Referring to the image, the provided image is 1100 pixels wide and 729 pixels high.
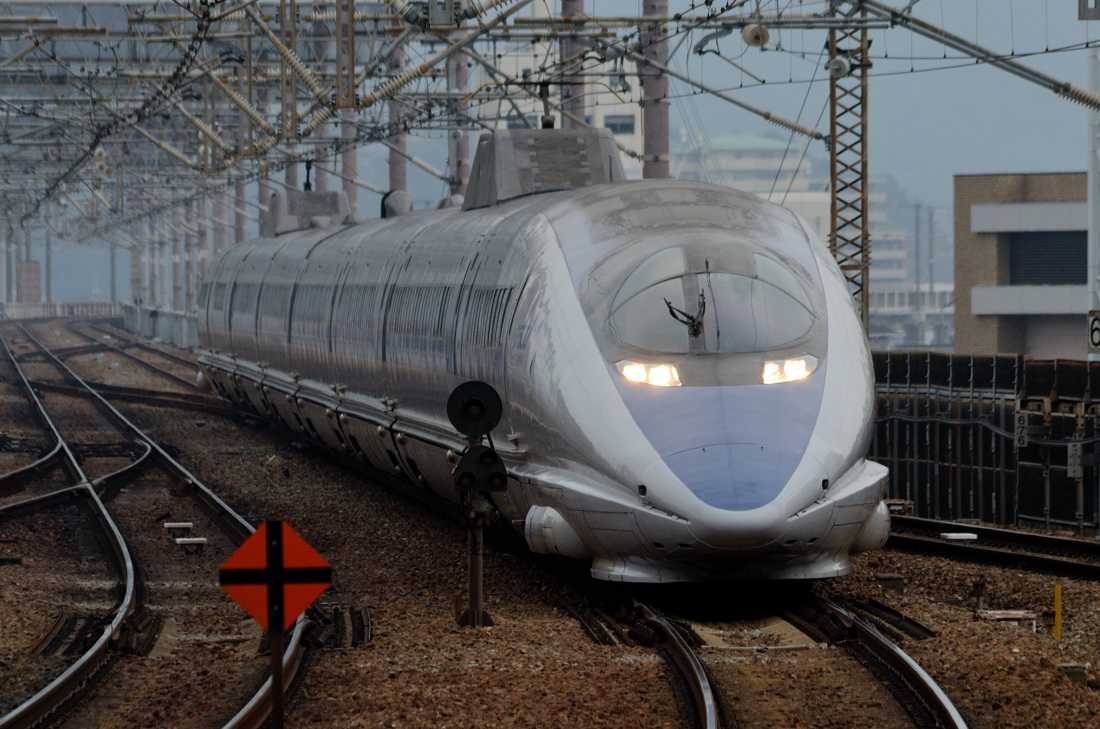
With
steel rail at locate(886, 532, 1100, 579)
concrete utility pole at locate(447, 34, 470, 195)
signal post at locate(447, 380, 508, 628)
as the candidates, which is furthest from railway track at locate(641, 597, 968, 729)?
concrete utility pole at locate(447, 34, 470, 195)

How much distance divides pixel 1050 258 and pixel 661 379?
48.7 meters

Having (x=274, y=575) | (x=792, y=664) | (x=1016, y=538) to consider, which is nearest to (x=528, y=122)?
(x=1016, y=538)

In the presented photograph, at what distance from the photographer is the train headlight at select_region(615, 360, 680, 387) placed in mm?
12117

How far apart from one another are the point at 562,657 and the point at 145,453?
56.4 feet

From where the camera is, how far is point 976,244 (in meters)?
57.6

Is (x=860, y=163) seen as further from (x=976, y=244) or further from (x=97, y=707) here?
(x=976, y=244)

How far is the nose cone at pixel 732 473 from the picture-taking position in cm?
1116

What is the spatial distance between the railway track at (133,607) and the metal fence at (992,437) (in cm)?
950

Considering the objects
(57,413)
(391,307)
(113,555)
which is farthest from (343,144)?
(113,555)

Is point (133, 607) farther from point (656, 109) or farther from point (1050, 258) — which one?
point (1050, 258)

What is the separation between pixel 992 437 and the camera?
23531 mm

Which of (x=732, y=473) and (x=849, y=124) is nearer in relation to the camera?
(x=732, y=473)

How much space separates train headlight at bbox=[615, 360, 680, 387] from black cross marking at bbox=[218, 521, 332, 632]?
4303 mm

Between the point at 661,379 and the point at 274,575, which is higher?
the point at 661,379
